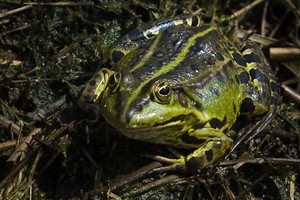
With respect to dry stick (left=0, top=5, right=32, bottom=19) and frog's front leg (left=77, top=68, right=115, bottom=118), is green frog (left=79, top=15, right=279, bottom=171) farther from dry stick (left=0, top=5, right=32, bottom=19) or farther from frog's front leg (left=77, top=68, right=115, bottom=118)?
dry stick (left=0, top=5, right=32, bottom=19)

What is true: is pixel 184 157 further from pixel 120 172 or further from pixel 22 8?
pixel 22 8

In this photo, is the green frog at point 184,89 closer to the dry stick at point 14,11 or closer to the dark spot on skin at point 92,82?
the dark spot on skin at point 92,82

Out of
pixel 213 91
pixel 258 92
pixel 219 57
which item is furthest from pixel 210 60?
pixel 258 92

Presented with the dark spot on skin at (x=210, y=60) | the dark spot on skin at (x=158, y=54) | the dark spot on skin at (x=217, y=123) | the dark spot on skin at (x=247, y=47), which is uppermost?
the dark spot on skin at (x=158, y=54)

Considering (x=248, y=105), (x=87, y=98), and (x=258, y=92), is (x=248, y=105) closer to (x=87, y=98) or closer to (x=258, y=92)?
(x=258, y=92)

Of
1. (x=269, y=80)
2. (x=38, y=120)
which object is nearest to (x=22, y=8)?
(x=38, y=120)

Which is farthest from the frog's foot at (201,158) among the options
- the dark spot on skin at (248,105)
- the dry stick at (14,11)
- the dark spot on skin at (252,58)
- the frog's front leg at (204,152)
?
the dry stick at (14,11)
